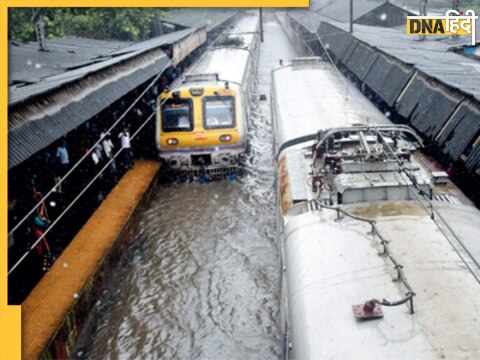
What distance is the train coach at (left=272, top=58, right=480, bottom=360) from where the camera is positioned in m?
3.49

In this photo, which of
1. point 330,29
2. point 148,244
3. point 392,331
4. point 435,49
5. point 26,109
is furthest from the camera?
point 330,29

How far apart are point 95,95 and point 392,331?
6698 mm

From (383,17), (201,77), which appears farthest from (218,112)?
(383,17)

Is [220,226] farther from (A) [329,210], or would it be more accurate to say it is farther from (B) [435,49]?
(B) [435,49]

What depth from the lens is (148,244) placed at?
9.91 meters

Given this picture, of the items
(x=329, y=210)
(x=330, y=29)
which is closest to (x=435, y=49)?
(x=330, y=29)

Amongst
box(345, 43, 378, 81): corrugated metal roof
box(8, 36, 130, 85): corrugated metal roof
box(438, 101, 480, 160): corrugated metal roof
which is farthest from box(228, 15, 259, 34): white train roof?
box(438, 101, 480, 160): corrugated metal roof

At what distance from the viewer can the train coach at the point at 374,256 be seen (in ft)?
11.5

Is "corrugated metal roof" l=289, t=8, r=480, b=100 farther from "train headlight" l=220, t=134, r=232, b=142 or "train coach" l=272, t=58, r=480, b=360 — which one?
"train headlight" l=220, t=134, r=232, b=142

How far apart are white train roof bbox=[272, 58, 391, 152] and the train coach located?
1188 mm

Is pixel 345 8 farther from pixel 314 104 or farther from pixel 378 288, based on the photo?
pixel 378 288

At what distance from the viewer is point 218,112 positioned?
1241 cm

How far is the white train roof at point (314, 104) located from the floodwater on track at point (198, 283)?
7.13 feet

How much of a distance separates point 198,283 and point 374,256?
464 cm
